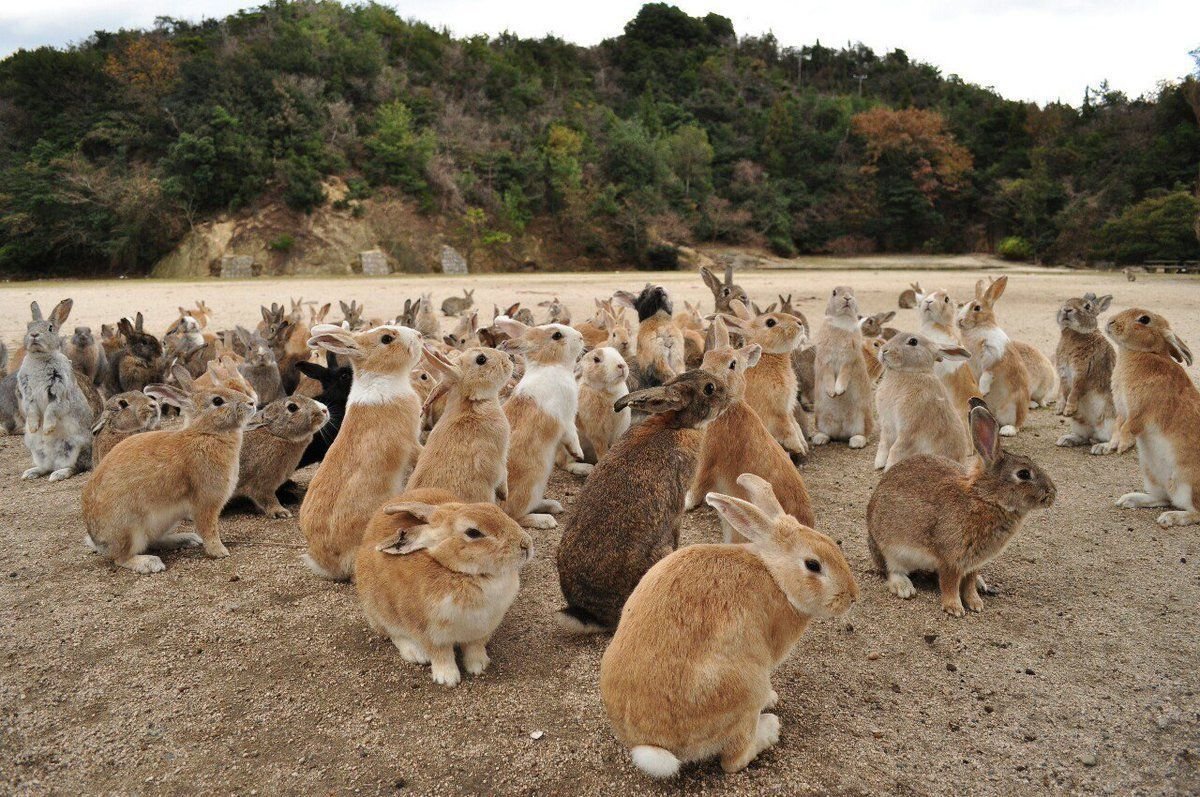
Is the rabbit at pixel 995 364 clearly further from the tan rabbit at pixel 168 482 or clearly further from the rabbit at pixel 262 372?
the rabbit at pixel 262 372

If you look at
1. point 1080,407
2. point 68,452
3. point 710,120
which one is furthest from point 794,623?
point 710,120

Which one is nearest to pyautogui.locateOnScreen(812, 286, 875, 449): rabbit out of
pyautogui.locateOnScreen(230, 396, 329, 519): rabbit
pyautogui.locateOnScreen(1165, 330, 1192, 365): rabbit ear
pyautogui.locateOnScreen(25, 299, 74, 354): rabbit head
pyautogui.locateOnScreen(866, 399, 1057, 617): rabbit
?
pyautogui.locateOnScreen(1165, 330, 1192, 365): rabbit ear

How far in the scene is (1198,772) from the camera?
3.27 metres

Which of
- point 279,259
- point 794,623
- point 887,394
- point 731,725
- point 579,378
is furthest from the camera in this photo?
point 279,259

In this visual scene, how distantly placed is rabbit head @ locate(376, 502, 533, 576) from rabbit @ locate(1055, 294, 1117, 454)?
21.8ft

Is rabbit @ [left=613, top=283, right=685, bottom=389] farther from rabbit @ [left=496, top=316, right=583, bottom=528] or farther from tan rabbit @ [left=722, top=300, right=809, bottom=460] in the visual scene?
rabbit @ [left=496, top=316, right=583, bottom=528]

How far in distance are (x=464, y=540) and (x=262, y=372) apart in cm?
546

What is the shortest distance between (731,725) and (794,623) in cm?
51

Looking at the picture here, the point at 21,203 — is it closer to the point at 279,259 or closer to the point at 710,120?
the point at 279,259

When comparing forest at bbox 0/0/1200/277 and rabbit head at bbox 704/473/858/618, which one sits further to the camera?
forest at bbox 0/0/1200/277

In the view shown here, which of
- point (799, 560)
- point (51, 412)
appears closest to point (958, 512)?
point (799, 560)

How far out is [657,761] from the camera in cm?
301

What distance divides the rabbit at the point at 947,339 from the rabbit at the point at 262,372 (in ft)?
22.2

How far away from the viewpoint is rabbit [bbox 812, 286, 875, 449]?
27.0 ft
